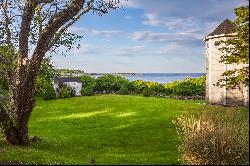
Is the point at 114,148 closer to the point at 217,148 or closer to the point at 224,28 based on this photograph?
the point at 217,148

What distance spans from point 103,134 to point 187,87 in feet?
80.8

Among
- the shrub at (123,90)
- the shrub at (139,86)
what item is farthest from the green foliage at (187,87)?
the shrub at (123,90)

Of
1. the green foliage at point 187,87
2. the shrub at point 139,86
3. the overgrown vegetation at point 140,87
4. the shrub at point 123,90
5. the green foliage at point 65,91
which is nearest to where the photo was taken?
the green foliage at point 65,91

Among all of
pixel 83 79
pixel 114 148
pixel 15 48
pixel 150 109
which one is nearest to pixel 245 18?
pixel 114 148

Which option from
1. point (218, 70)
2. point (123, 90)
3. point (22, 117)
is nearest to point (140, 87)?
point (123, 90)

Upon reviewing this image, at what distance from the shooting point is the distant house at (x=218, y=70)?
33.5 metres

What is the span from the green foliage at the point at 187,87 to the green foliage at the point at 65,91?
10661mm

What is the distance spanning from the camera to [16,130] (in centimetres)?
1941

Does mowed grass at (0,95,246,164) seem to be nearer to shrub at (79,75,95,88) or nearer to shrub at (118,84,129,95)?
shrub at (118,84,129,95)

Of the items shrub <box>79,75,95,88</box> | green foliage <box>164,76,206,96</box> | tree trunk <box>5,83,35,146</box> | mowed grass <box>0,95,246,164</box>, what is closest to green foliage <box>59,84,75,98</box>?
shrub <box>79,75,95,88</box>

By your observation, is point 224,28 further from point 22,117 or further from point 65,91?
point 22,117

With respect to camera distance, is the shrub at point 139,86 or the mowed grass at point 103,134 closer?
the mowed grass at point 103,134

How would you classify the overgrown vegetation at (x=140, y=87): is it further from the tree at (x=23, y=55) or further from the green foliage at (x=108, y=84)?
the tree at (x=23, y=55)

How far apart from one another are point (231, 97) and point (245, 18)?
60.1 ft
